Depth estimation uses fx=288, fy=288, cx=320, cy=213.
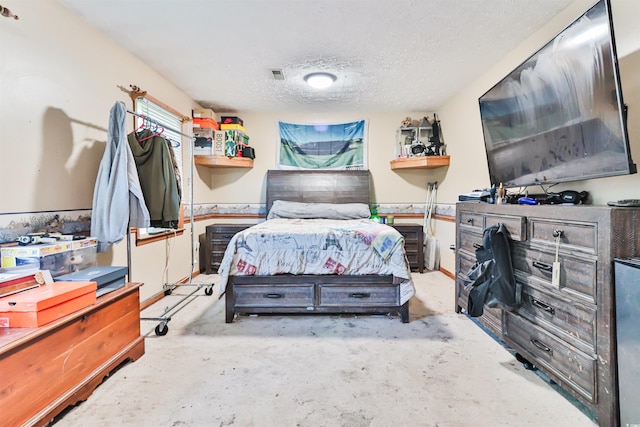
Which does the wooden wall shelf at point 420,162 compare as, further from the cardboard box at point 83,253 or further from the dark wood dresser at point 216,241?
the cardboard box at point 83,253

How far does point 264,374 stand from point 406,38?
2.72m

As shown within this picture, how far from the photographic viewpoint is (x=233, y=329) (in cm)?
236

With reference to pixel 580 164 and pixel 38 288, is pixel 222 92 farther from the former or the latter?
pixel 580 164

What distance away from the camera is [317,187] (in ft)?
14.5

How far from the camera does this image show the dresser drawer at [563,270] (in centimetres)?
137

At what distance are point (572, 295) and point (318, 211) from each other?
3009 mm

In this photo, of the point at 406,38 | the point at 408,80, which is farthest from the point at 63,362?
the point at 408,80

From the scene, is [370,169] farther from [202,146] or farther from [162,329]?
[162,329]

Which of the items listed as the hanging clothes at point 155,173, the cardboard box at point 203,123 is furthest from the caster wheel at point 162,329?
the cardboard box at point 203,123

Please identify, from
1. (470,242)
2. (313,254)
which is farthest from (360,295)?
(470,242)

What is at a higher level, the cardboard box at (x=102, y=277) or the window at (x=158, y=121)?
the window at (x=158, y=121)

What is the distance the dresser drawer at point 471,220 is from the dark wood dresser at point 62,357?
256cm

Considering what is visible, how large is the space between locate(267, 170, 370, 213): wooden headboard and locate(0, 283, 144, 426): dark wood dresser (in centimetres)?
277

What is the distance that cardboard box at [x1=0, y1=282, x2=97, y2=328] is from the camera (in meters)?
1.27
